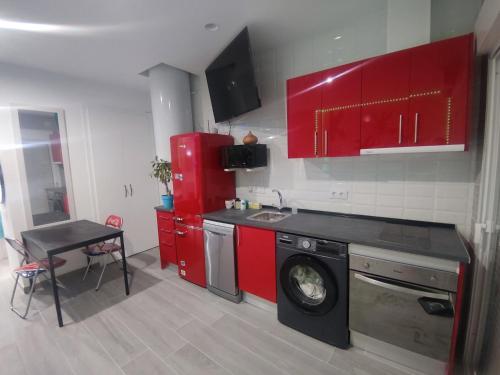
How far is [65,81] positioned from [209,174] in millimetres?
2404

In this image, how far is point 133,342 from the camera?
6.30 feet

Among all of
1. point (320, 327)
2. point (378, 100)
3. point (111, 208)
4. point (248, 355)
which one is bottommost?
point (248, 355)

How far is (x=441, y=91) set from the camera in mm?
1490

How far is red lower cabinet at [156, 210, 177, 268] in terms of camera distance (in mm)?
3034

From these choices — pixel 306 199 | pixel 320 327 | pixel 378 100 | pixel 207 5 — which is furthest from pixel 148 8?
pixel 320 327

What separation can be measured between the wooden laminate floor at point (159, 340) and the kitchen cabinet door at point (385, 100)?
1.66 m

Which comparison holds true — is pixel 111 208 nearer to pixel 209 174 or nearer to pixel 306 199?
pixel 209 174

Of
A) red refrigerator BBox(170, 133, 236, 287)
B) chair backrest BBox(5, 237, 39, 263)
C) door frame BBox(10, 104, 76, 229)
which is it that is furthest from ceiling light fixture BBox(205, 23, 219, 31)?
chair backrest BBox(5, 237, 39, 263)

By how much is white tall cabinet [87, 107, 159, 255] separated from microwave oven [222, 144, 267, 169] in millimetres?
1915

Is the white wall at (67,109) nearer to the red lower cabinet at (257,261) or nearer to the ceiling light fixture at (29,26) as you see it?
the ceiling light fixture at (29,26)

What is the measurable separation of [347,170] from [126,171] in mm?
3275

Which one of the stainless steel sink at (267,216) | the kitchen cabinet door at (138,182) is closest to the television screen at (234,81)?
the stainless steel sink at (267,216)

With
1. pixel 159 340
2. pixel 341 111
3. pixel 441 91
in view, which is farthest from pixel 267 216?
pixel 441 91

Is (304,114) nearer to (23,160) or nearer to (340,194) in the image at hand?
(340,194)
